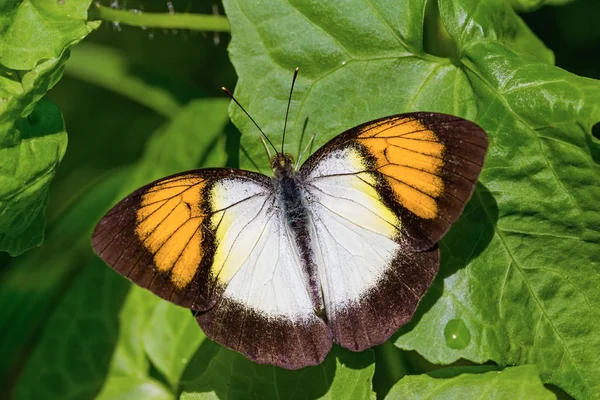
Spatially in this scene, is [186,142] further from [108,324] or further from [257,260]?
[257,260]

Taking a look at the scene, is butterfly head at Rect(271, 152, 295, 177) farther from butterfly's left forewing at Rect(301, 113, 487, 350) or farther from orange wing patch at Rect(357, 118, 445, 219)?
orange wing patch at Rect(357, 118, 445, 219)

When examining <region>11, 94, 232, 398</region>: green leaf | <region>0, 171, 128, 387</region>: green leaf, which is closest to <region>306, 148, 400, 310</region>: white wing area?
<region>11, 94, 232, 398</region>: green leaf

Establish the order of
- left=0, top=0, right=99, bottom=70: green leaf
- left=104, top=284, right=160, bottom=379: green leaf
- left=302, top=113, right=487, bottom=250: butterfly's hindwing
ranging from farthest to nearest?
left=104, top=284, right=160, bottom=379: green leaf
left=0, top=0, right=99, bottom=70: green leaf
left=302, top=113, right=487, bottom=250: butterfly's hindwing

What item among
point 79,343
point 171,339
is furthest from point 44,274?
point 171,339

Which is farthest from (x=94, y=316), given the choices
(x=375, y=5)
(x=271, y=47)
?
(x=375, y=5)

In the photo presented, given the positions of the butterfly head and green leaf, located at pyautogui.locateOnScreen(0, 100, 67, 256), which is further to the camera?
the butterfly head

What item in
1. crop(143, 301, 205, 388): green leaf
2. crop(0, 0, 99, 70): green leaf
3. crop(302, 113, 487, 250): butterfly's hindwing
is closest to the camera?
crop(302, 113, 487, 250): butterfly's hindwing
